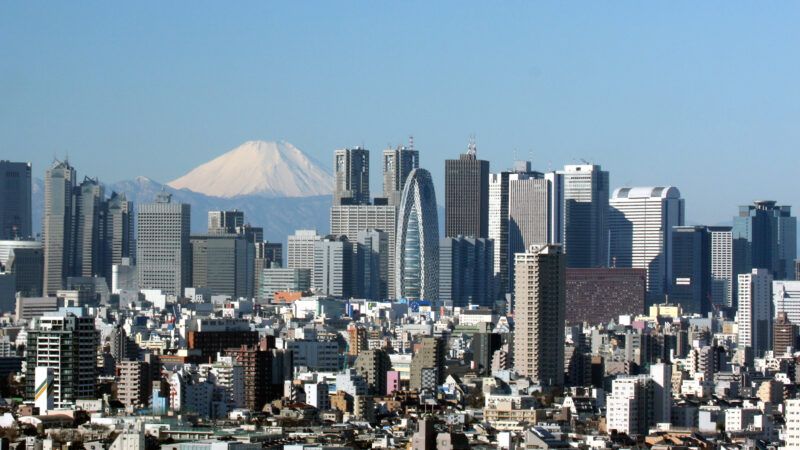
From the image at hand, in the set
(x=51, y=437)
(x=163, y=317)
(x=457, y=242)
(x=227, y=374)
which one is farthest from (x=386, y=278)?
(x=51, y=437)

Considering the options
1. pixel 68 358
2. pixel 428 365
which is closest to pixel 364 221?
pixel 428 365

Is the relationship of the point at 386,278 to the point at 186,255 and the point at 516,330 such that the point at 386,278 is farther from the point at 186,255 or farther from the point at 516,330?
the point at 516,330

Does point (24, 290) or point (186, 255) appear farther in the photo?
point (186, 255)

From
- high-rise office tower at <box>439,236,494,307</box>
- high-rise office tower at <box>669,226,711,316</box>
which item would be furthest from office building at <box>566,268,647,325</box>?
high-rise office tower at <box>669,226,711,316</box>

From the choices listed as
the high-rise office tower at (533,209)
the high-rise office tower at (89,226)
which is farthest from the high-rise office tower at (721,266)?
the high-rise office tower at (89,226)

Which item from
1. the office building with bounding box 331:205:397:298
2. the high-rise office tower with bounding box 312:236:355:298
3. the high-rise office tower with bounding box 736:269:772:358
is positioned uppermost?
the office building with bounding box 331:205:397:298

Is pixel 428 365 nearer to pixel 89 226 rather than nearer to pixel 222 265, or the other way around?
pixel 222 265

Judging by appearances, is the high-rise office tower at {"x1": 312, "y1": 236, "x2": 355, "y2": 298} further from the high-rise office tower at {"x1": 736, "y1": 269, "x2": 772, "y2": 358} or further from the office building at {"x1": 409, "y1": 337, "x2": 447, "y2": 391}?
the office building at {"x1": 409, "y1": 337, "x2": 447, "y2": 391}
